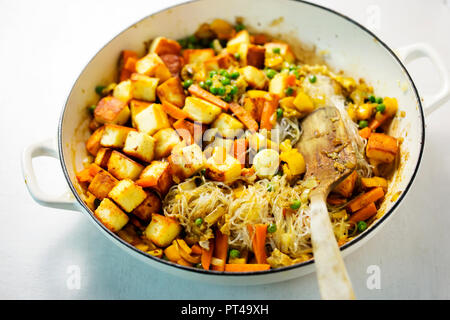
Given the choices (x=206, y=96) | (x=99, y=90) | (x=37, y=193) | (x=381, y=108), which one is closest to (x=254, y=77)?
(x=206, y=96)

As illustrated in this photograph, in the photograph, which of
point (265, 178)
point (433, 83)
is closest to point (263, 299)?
point (265, 178)

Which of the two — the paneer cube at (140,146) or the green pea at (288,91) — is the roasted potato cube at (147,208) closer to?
the paneer cube at (140,146)

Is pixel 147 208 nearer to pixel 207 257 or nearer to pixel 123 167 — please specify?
pixel 123 167

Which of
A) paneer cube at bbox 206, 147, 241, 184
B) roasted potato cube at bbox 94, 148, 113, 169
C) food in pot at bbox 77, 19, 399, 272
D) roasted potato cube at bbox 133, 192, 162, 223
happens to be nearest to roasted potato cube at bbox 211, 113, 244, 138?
food in pot at bbox 77, 19, 399, 272

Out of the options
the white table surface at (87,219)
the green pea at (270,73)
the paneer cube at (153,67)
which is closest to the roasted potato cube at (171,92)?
the paneer cube at (153,67)

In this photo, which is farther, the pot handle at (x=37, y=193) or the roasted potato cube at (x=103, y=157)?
the roasted potato cube at (x=103, y=157)

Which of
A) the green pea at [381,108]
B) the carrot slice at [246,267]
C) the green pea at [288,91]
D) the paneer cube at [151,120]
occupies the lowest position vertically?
the carrot slice at [246,267]
